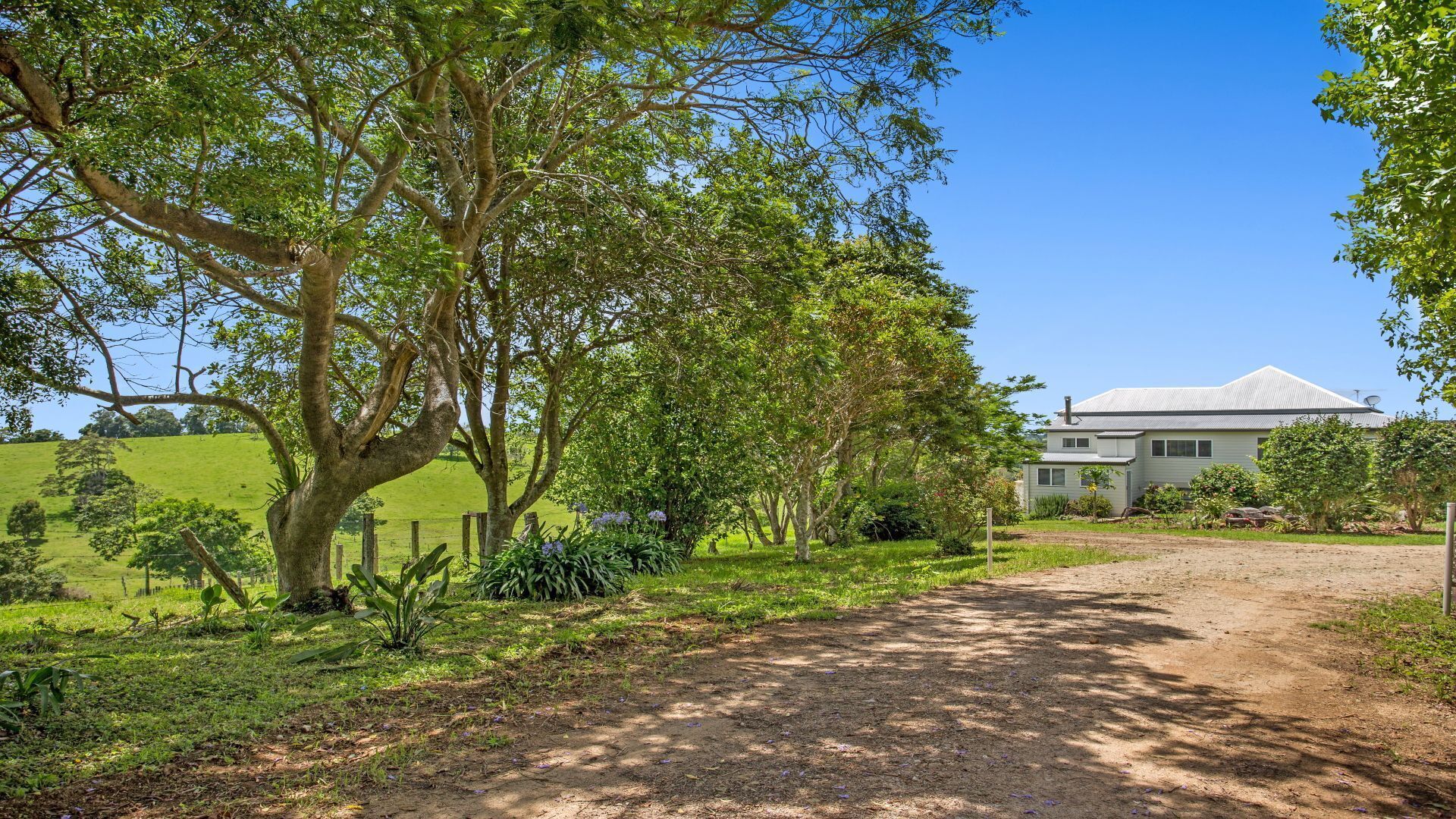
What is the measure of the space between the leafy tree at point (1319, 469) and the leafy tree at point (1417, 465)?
0.69 meters

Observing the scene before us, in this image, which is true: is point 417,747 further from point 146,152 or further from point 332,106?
point 332,106

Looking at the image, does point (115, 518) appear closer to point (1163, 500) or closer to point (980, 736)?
point (980, 736)

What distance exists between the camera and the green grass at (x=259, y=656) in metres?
4.36

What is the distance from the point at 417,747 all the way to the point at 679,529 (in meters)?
10.6

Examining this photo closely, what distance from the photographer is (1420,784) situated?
4.07 metres

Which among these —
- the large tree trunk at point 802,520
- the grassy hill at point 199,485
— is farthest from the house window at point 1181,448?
the large tree trunk at point 802,520

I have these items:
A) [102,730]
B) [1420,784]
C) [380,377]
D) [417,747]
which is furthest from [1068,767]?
[380,377]

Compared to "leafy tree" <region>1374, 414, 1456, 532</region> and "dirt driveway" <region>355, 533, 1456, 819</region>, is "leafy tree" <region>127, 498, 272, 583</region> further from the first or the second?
"leafy tree" <region>1374, 414, 1456, 532</region>

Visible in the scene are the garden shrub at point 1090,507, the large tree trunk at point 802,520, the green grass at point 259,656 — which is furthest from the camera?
the garden shrub at point 1090,507

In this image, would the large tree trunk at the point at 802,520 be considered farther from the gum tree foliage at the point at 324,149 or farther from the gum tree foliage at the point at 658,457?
the gum tree foliage at the point at 324,149

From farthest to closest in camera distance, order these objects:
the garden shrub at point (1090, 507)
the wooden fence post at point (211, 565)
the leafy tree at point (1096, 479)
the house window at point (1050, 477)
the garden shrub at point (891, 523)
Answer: the house window at point (1050, 477), the leafy tree at point (1096, 479), the garden shrub at point (1090, 507), the garden shrub at point (891, 523), the wooden fence post at point (211, 565)

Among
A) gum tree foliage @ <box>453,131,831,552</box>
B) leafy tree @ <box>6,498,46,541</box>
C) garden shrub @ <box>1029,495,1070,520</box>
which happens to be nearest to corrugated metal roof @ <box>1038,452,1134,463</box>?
garden shrub @ <box>1029,495,1070,520</box>

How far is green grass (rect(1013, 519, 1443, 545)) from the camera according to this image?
2016cm

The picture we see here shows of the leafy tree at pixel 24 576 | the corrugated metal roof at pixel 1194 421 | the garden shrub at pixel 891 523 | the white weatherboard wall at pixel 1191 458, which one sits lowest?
the leafy tree at pixel 24 576
